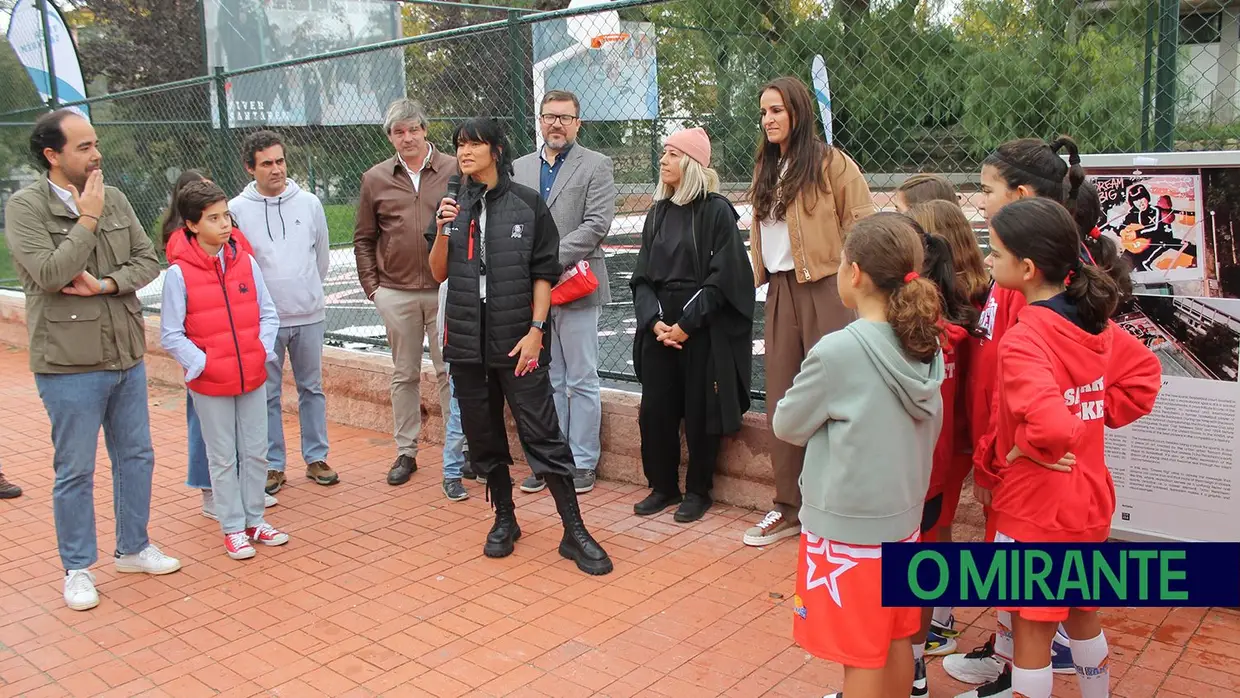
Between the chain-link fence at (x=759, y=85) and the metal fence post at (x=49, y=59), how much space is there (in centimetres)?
159

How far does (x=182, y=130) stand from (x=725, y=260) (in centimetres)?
793

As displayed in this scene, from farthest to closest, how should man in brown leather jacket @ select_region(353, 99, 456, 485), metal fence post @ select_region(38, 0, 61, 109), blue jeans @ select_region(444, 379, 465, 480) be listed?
1. metal fence post @ select_region(38, 0, 61, 109)
2. man in brown leather jacket @ select_region(353, 99, 456, 485)
3. blue jeans @ select_region(444, 379, 465, 480)

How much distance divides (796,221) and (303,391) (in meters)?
3.16

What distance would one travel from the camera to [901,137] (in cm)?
512

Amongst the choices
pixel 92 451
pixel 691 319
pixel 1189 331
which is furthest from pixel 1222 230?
pixel 92 451

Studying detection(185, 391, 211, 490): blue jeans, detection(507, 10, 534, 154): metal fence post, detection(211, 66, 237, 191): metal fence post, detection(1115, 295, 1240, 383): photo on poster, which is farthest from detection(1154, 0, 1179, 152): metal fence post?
detection(211, 66, 237, 191): metal fence post

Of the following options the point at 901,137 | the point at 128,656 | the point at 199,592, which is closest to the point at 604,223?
the point at 901,137

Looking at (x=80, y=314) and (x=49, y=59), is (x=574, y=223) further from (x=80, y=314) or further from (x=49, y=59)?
(x=49, y=59)

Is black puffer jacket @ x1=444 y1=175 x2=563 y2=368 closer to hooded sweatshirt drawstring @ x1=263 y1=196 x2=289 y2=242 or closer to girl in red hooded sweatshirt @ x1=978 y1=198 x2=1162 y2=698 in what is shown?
hooded sweatshirt drawstring @ x1=263 y1=196 x2=289 y2=242

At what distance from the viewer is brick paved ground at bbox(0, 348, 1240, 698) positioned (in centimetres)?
358

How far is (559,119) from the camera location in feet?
17.5

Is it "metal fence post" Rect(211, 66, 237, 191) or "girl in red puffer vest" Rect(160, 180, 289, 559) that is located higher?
"metal fence post" Rect(211, 66, 237, 191)

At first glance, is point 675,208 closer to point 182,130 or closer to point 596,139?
point 596,139

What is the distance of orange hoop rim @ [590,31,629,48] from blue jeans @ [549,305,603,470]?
171 centimetres
